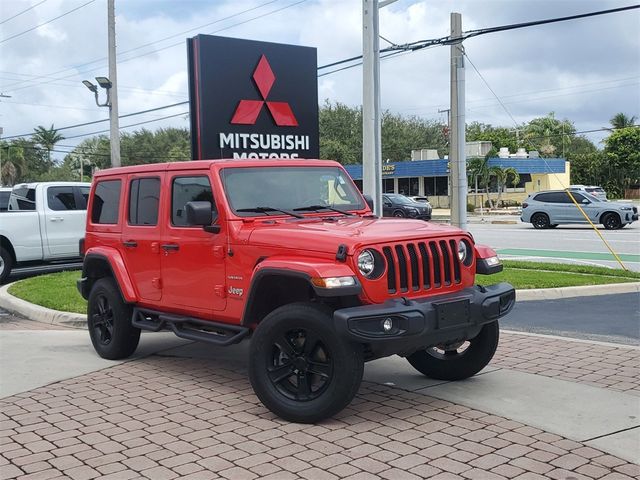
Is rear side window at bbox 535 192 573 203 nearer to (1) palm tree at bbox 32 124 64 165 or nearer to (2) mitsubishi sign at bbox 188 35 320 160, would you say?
(2) mitsubishi sign at bbox 188 35 320 160

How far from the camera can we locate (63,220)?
14.0 metres

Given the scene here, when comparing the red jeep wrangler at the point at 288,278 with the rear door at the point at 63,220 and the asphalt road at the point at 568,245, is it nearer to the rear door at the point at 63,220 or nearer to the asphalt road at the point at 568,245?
the rear door at the point at 63,220

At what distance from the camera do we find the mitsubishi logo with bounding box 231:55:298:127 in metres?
12.6

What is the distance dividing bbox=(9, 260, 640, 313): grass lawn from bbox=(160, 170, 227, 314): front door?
3.75m

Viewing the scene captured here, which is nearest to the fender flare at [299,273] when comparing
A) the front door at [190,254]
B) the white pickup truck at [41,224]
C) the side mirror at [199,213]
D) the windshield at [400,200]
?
the front door at [190,254]

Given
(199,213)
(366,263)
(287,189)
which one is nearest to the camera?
(366,263)

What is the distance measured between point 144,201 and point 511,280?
266 inches

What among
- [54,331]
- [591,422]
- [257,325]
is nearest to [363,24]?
[54,331]

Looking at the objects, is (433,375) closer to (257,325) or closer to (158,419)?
(257,325)

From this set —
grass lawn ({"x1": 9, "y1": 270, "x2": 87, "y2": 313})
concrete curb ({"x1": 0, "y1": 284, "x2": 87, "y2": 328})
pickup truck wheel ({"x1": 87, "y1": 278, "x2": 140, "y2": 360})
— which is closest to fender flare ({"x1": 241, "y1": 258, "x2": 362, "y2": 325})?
pickup truck wheel ({"x1": 87, "y1": 278, "x2": 140, "y2": 360})

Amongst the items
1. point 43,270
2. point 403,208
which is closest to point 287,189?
point 43,270

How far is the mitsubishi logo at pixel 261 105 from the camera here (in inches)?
498

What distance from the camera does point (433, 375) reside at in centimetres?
637

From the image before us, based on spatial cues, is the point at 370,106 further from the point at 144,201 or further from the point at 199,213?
the point at 199,213
